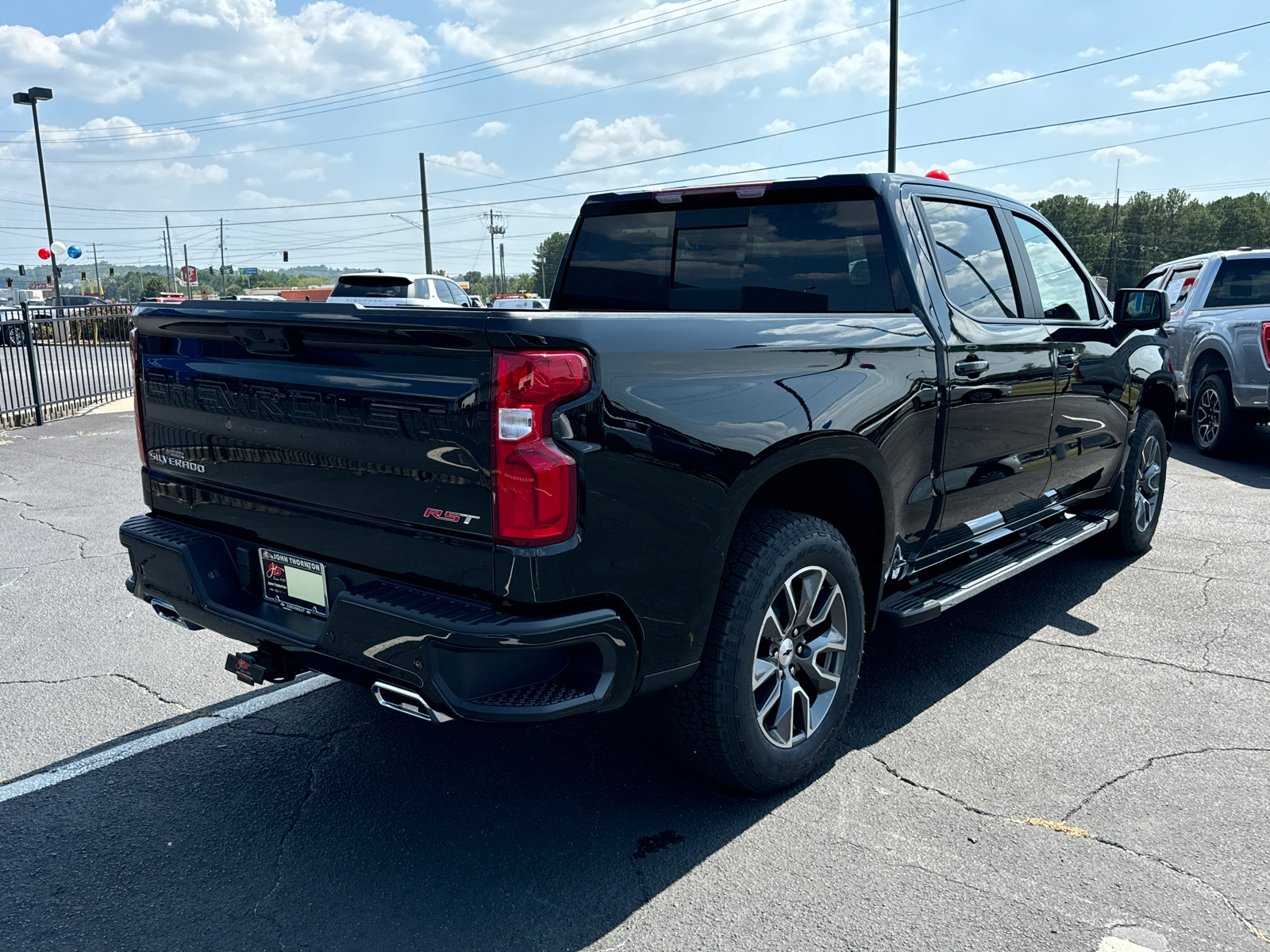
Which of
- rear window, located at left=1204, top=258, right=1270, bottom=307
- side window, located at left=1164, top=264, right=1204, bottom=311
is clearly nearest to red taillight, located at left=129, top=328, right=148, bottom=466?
side window, located at left=1164, top=264, right=1204, bottom=311

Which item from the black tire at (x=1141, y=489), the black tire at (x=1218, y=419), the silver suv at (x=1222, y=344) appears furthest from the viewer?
the black tire at (x=1218, y=419)

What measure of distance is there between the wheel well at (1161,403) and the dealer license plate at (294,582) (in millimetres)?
4904

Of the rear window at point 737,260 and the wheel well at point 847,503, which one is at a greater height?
the rear window at point 737,260

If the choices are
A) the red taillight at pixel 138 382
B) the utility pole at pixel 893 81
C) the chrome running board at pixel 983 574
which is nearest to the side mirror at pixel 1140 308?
the chrome running board at pixel 983 574

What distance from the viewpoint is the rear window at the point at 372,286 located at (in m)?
16.0

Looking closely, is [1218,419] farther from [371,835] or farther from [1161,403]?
[371,835]

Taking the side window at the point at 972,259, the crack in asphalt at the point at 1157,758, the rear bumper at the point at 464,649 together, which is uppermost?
the side window at the point at 972,259

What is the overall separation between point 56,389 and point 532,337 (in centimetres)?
1411

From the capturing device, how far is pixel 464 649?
227cm

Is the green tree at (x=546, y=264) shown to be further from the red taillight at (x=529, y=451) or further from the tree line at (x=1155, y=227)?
the red taillight at (x=529, y=451)

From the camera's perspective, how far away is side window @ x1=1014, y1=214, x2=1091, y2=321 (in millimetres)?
4625

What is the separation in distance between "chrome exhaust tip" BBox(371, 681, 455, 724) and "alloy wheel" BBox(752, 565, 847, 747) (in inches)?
38.8

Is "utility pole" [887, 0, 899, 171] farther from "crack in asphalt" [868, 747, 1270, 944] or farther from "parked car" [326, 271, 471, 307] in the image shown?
"crack in asphalt" [868, 747, 1270, 944]

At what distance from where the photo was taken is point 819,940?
2375mm
